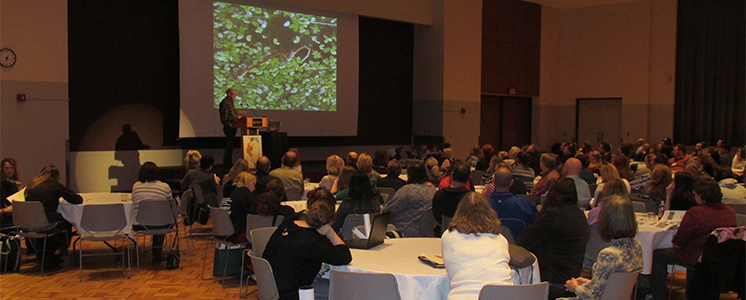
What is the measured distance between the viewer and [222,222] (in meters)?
5.88

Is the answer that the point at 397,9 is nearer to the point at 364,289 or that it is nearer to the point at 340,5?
the point at 340,5

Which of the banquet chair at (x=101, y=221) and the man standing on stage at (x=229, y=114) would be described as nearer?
the banquet chair at (x=101, y=221)

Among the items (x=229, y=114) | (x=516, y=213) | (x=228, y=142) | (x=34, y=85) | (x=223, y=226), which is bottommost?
(x=223, y=226)

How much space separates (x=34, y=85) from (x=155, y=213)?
4782 millimetres

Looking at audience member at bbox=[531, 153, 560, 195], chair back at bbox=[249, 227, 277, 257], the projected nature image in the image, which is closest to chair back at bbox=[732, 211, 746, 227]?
audience member at bbox=[531, 153, 560, 195]

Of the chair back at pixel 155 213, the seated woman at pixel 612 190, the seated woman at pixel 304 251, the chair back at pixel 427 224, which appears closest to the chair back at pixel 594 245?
the seated woman at pixel 612 190

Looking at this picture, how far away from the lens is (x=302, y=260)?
3537mm

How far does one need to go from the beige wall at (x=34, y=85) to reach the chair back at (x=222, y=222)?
5.38 m

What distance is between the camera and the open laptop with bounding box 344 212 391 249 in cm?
406

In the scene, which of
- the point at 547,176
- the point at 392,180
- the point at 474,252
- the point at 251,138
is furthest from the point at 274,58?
the point at 474,252

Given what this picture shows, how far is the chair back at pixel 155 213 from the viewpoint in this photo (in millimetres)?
6324

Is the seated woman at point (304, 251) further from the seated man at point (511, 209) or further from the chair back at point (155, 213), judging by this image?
the chair back at point (155, 213)

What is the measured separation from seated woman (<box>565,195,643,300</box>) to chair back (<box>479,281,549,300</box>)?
0.52m

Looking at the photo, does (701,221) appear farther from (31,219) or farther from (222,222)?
(31,219)
